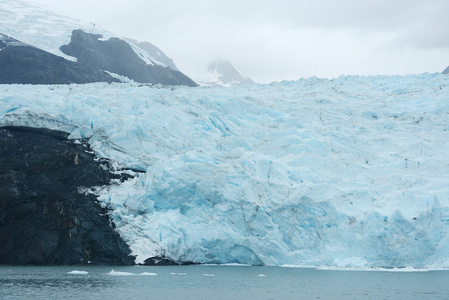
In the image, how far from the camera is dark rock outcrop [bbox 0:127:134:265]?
19969mm

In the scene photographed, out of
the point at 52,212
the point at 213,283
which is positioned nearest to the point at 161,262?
the point at 213,283

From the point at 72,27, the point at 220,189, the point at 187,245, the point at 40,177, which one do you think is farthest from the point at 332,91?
the point at 72,27

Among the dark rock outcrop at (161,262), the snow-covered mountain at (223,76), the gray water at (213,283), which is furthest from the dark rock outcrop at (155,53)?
the gray water at (213,283)

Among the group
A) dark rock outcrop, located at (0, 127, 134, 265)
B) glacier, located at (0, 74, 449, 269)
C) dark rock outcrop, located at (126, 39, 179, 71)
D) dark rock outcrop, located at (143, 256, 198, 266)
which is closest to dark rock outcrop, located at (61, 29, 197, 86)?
glacier, located at (0, 74, 449, 269)

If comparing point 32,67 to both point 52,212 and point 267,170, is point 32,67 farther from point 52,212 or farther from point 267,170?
point 267,170

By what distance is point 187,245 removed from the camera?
21.2 meters

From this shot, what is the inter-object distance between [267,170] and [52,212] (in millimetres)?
10349

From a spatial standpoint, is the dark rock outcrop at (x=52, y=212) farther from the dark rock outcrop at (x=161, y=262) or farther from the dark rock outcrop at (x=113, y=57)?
the dark rock outcrop at (x=113, y=57)

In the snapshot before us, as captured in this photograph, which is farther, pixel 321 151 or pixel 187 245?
pixel 321 151

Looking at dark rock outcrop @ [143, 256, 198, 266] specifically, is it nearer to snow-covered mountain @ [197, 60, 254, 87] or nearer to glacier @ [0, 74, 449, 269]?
glacier @ [0, 74, 449, 269]

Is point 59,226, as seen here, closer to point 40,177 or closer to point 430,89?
point 40,177

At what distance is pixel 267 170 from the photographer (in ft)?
77.7

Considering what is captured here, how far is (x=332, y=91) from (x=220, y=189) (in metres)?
15.8

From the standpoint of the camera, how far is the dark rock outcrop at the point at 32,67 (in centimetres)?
3912
